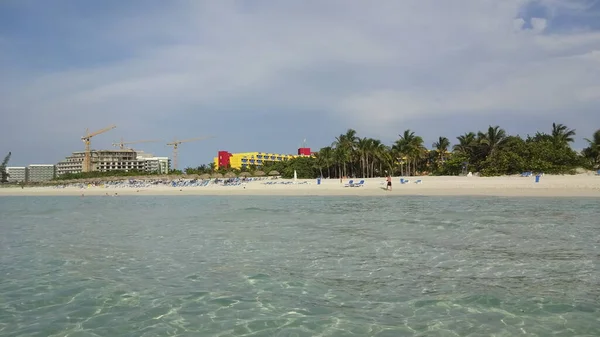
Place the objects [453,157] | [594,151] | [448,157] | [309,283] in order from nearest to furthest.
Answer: [309,283] → [594,151] → [453,157] → [448,157]

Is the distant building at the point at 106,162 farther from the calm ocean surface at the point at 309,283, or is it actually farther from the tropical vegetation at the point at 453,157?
the calm ocean surface at the point at 309,283

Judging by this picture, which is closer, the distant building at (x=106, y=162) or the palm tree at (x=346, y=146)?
the palm tree at (x=346, y=146)

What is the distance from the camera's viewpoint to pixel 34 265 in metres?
10.2

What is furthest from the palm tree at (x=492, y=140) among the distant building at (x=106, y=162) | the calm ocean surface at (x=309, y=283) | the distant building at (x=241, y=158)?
the distant building at (x=106, y=162)

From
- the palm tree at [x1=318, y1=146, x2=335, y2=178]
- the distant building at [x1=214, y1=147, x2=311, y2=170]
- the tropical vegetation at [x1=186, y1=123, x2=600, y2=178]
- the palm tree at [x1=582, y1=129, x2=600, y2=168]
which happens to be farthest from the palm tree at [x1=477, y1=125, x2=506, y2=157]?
the distant building at [x1=214, y1=147, x2=311, y2=170]

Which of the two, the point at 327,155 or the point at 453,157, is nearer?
the point at 453,157

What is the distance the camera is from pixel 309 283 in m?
8.02

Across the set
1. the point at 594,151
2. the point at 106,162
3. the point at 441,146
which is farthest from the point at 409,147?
the point at 106,162

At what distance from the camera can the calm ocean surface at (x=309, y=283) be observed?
5.85 meters

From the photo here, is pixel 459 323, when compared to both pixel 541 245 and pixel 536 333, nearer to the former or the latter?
→ pixel 536 333

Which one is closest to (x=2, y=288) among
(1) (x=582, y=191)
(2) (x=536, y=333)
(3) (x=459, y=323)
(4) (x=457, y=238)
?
(3) (x=459, y=323)

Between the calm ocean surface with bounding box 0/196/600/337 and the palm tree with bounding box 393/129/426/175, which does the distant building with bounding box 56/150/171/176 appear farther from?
the calm ocean surface with bounding box 0/196/600/337

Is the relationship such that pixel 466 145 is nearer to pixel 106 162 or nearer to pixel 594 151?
pixel 594 151

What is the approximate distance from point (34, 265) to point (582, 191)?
1417 inches
